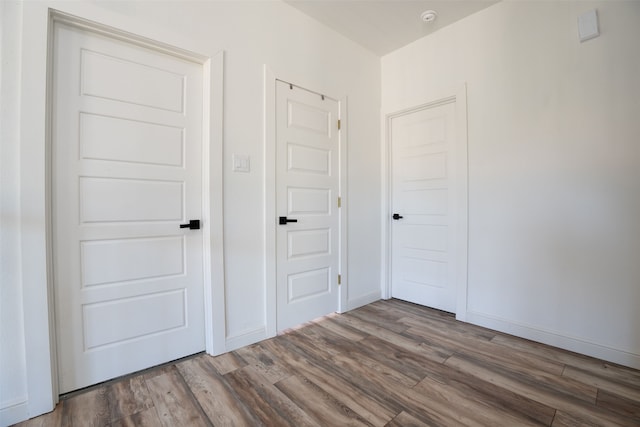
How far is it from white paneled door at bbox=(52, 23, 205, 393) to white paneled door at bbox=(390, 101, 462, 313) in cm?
217

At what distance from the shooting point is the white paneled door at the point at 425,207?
276 centimetres

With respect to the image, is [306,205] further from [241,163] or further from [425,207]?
[425,207]

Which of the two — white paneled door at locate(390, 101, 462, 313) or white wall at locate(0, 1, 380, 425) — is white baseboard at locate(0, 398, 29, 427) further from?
white paneled door at locate(390, 101, 462, 313)

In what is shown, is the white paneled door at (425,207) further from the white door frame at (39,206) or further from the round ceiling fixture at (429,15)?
the white door frame at (39,206)

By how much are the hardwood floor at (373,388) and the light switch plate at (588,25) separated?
232 centimetres

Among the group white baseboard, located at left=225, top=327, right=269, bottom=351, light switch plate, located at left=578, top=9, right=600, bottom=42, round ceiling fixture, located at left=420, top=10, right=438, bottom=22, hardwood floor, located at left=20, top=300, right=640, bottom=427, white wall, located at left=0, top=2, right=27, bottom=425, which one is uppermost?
round ceiling fixture, located at left=420, top=10, right=438, bottom=22

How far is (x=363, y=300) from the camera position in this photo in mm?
3092

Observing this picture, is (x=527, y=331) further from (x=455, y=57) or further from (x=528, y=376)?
(x=455, y=57)

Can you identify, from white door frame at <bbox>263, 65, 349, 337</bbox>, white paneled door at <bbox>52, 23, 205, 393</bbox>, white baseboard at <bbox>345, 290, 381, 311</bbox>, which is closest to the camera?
white paneled door at <bbox>52, 23, 205, 393</bbox>

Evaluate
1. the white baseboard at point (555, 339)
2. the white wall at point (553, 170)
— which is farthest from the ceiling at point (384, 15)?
the white baseboard at point (555, 339)

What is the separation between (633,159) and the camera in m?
1.85

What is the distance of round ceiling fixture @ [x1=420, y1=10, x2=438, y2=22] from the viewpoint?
2.52m

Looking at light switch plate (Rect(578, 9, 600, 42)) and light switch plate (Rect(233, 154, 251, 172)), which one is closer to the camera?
light switch plate (Rect(578, 9, 600, 42))

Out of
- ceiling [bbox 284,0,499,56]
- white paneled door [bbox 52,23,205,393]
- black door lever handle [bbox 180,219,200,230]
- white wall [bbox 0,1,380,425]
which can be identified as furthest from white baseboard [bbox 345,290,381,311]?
ceiling [bbox 284,0,499,56]
